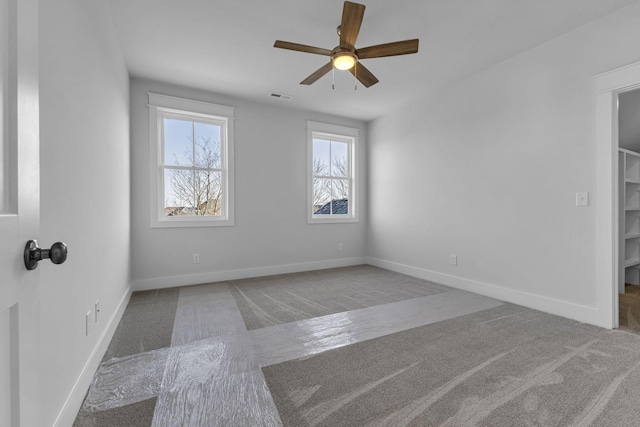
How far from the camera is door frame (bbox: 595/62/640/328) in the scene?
2508 millimetres

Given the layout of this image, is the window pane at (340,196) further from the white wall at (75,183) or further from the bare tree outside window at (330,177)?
the white wall at (75,183)

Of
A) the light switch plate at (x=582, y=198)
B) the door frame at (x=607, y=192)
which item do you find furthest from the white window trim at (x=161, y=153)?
the door frame at (x=607, y=192)

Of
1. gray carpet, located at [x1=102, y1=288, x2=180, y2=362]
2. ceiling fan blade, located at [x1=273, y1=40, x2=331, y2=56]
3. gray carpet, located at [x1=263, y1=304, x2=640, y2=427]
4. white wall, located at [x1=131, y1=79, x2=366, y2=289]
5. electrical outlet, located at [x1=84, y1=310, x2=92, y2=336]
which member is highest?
ceiling fan blade, located at [x1=273, y1=40, x2=331, y2=56]

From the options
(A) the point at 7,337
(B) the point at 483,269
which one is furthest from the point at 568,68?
(A) the point at 7,337

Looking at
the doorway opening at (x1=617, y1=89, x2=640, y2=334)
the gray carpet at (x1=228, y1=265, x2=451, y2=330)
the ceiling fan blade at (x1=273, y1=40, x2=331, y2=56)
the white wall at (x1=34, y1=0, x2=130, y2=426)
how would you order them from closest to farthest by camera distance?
the white wall at (x1=34, y1=0, x2=130, y2=426) < the ceiling fan blade at (x1=273, y1=40, x2=331, y2=56) < the gray carpet at (x1=228, y1=265, x2=451, y2=330) < the doorway opening at (x1=617, y1=89, x2=640, y2=334)

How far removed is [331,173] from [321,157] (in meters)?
0.34

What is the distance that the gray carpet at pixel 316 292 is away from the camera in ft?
9.69

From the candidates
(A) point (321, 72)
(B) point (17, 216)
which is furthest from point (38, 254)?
(A) point (321, 72)

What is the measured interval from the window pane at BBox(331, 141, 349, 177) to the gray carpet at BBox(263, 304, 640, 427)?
341 cm

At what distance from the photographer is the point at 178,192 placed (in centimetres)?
408

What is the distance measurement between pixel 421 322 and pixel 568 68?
2.75 meters

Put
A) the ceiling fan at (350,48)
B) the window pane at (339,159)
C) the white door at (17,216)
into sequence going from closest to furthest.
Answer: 1. the white door at (17,216)
2. the ceiling fan at (350,48)
3. the window pane at (339,159)

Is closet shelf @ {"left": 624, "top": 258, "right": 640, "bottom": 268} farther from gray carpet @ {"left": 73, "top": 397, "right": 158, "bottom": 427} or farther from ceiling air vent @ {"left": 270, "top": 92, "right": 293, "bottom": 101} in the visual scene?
gray carpet @ {"left": 73, "top": 397, "right": 158, "bottom": 427}

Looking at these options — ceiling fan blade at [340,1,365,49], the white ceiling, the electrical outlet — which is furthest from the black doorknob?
the white ceiling
